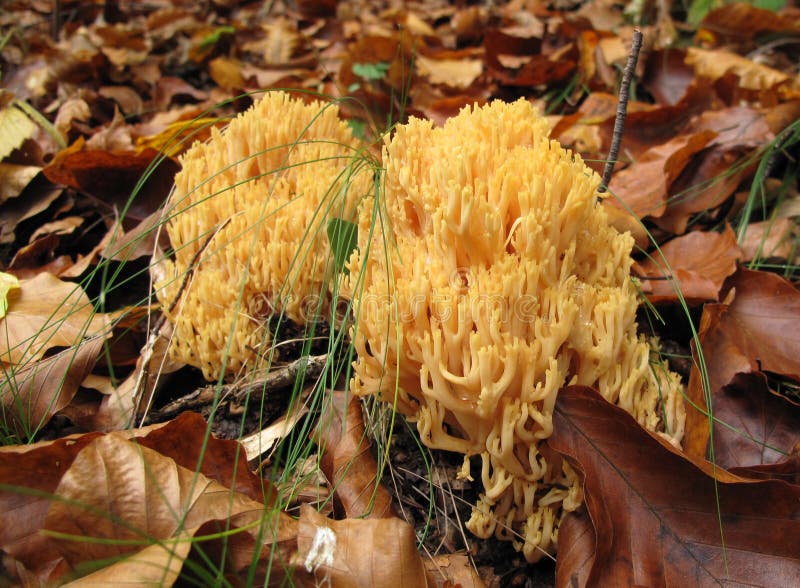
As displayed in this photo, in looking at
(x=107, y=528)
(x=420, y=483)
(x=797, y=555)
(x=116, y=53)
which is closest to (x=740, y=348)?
(x=797, y=555)

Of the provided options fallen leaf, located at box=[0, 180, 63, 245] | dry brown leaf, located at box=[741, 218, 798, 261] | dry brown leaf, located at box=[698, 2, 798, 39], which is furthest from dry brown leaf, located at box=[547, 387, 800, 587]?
dry brown leaf, located at box=[698, 2, 798, 39]

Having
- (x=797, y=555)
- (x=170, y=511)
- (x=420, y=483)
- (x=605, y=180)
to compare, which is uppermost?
(x=605, y=180)

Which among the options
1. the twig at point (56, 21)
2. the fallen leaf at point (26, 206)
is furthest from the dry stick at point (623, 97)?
the twig at point (56, 21)

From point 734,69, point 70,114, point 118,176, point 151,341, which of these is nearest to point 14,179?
point 118,176

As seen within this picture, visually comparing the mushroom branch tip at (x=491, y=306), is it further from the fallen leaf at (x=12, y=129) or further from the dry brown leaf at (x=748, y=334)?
A: the fallen leaf at (x=12, y=129)

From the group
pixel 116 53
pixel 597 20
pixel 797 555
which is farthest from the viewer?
pixel 597 20

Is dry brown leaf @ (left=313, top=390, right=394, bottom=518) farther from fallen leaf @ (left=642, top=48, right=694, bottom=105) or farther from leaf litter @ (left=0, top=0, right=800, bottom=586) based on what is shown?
fallen leaf @ (left=642, top=48, right=694, bottom=105)

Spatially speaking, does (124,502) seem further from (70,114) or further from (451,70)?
(451,70)

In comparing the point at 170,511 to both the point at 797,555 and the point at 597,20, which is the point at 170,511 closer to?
the point at 797,555
